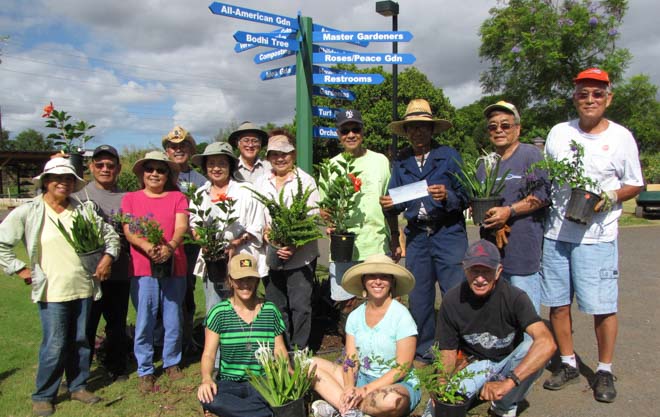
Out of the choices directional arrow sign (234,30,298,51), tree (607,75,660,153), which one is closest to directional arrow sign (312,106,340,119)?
directional arrow sign (234,30,298,51)

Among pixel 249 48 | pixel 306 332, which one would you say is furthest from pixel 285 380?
pixel 249 48

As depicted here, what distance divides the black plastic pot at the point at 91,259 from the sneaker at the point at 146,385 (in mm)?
1090

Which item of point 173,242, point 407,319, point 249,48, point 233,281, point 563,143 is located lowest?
point 407,319

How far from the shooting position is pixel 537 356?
313cm

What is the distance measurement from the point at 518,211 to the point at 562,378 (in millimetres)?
1542

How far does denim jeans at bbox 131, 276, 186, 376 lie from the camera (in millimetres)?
4258

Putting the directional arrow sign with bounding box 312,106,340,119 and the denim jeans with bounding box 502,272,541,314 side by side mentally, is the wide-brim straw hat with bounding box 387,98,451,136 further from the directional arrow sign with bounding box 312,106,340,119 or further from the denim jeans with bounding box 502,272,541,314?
the directional arrow sign with bounding box 312,106,340,119

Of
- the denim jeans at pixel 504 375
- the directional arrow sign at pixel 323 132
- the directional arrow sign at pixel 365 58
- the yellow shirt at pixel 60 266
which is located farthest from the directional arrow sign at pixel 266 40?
the denim jeans at pixel 504 375

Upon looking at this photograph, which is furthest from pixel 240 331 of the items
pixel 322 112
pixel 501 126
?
pixel 322 112

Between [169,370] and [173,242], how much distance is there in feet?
4.22

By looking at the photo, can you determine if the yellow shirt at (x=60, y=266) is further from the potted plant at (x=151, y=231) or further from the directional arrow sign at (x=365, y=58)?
the directional arrow sign at (x=365, y=58)

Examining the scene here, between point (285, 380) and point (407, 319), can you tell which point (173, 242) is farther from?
point (407, 319)

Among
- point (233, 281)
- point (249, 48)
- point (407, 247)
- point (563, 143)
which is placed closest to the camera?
point (233, 281)

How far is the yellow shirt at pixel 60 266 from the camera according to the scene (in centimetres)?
391
